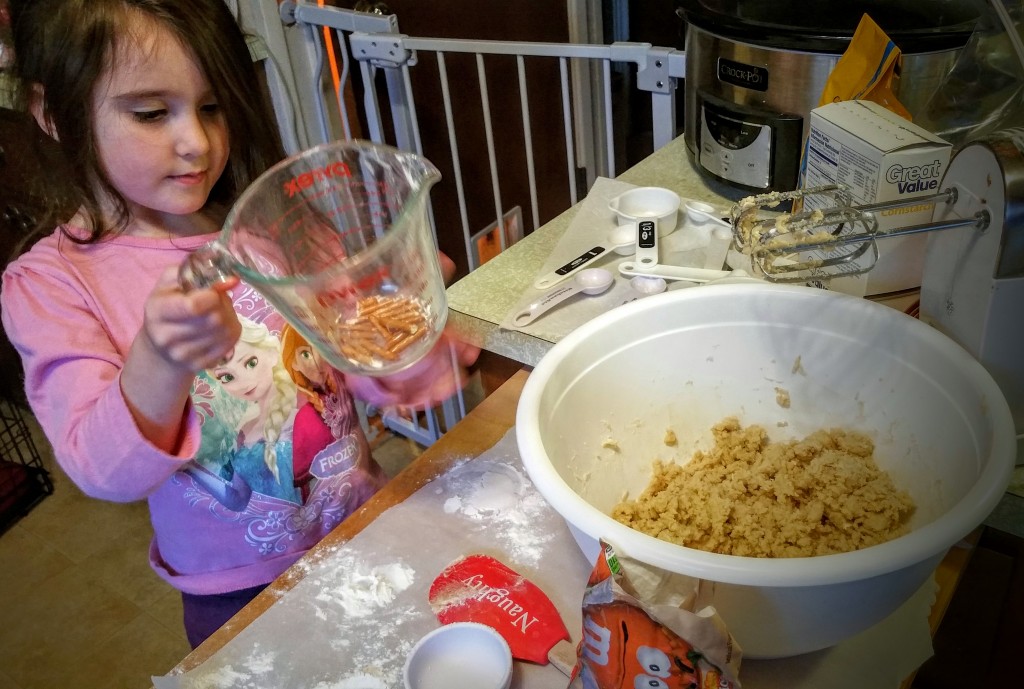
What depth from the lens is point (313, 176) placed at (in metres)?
0.78

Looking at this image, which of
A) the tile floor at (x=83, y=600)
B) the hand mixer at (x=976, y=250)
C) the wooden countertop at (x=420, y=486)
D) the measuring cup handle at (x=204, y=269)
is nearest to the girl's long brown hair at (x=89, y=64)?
the measuring cup handle at (x=204, y=269)

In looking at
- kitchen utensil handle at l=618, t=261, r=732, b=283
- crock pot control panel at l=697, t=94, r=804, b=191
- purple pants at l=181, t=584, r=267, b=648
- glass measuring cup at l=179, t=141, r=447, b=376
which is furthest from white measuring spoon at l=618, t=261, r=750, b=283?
purple pants at l=181, t=584, r=267, b=648

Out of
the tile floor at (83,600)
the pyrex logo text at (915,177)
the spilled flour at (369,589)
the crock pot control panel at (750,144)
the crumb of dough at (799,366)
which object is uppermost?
the pyrex logo text at (915,177)

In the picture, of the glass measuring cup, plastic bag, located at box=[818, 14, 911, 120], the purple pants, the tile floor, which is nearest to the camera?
the glass measuring cup

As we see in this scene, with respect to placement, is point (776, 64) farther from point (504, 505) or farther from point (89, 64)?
point (89, 64)

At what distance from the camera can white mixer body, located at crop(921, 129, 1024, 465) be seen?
0.63 metres

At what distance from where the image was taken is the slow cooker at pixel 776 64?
965 millimetres

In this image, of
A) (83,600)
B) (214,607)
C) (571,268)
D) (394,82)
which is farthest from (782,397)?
(83,600)

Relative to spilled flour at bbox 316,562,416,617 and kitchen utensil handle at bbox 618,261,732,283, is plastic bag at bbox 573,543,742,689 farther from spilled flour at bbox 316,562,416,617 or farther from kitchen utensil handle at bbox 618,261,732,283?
kitchen utensil handle at bbox 618,261,732,283

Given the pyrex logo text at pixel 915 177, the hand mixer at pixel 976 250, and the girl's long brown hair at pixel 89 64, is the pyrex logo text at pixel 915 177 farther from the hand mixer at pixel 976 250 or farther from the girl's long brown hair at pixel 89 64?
the girl's long brown hair at pixel 89 64

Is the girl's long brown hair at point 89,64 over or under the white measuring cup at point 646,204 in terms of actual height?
over

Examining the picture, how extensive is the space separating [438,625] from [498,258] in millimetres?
538

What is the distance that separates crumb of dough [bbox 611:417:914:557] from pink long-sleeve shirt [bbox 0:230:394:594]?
409 mm

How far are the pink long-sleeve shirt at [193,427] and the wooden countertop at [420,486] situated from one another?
12 centimetres
